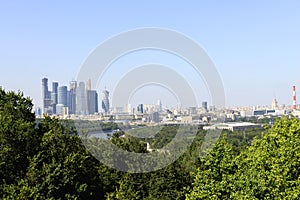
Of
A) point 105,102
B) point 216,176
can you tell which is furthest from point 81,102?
point 216,176

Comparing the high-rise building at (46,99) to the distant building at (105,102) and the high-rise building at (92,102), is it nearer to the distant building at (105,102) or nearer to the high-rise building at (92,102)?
the high-rise building at (92,102)

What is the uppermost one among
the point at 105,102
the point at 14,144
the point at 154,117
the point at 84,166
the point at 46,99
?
the point at 46,99

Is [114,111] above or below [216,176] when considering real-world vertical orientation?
above

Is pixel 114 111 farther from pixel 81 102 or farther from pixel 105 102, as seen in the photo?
pixel 81 102

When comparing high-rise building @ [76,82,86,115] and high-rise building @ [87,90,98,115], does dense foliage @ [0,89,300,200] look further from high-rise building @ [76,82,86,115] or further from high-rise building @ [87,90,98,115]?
high-rise building @ [87,90,98,115]

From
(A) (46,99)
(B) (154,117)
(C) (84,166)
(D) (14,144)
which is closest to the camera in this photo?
(D) (14,144)

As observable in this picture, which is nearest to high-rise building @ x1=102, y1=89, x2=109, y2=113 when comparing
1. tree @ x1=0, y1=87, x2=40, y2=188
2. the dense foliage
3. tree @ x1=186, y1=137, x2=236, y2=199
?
the dense foliage

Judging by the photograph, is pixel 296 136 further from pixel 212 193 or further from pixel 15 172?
pixel 15 172

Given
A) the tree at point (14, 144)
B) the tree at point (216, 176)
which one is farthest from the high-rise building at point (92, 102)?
the tree at point (216, 176)

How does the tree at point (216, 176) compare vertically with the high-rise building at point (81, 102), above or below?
below

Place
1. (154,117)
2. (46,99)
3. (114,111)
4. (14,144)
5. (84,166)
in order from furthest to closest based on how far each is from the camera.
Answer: (46,99), (154,117), (114,111), (84,166), (14,144)

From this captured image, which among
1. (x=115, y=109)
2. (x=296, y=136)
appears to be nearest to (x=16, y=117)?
(x=115, y=109)
